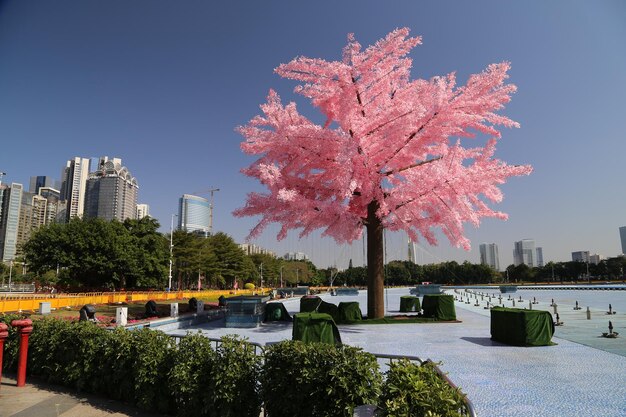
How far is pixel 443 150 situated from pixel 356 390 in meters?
16.0

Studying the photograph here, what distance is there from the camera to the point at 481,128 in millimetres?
18203

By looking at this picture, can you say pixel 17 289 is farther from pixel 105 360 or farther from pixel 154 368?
pixel 154 368

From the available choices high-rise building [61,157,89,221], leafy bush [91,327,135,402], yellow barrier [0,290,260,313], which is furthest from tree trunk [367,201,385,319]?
high-rise building [61,157,89,221]

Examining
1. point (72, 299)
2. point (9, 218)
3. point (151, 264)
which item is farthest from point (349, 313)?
point (9, 218)

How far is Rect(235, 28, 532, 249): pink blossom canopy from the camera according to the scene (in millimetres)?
16141

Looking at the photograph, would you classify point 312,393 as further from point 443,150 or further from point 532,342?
point 443,150

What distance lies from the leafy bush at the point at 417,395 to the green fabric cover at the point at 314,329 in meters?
7.28

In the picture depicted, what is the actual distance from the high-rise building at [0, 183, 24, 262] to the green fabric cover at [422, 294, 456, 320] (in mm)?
114265

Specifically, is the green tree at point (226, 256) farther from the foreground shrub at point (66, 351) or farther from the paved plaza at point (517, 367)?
the foreground shrub at point (66, 351)

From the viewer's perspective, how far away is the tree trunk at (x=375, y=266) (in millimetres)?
19172

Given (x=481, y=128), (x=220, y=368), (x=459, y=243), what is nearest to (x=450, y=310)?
(x=459, y=243)

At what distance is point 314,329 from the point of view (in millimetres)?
11367

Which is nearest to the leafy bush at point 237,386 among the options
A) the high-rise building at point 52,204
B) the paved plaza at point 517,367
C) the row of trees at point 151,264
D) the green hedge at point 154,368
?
the green hedge at point 154,368

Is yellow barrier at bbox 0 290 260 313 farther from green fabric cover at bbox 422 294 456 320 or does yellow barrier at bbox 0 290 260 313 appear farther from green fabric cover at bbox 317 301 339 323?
green fabric cover at bbox 422 294 456 320
